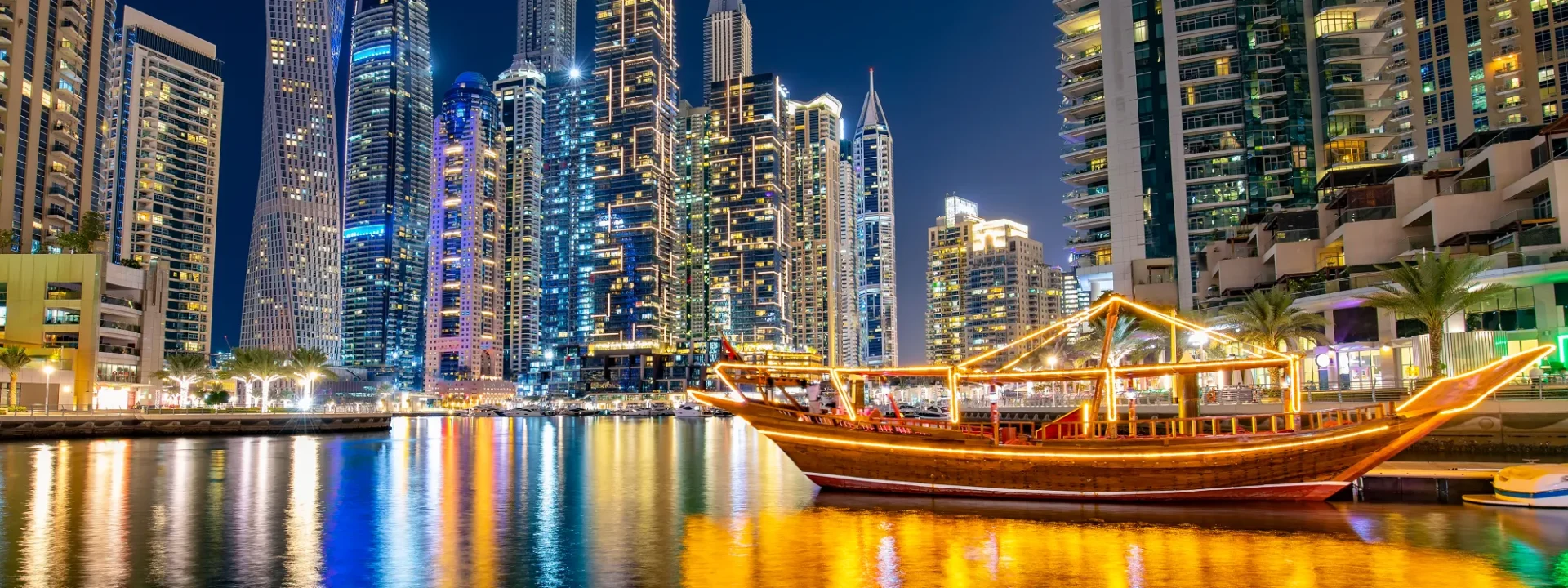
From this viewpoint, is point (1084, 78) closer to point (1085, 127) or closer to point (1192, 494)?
point (1085, 127)

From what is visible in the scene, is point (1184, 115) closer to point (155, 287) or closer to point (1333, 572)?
point (1333, 572)

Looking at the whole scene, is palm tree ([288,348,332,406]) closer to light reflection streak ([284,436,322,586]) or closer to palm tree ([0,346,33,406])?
palm tree ([0,346,33,406])

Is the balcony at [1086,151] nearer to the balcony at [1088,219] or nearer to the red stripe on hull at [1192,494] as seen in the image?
the balcony at [1088,219]

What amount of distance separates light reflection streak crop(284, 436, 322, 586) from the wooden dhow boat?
527 inches

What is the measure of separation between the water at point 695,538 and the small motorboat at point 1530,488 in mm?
627

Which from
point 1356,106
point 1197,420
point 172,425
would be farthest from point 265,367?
point 1356,106

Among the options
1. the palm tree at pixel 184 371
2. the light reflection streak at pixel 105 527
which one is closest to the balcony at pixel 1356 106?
the light reflection streak at pixel 105 527

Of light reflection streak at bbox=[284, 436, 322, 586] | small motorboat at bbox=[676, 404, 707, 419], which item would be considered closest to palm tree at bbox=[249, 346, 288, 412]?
light reflection streak at bbox=[284, 436, 322, 586]

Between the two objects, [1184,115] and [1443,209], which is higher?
[1184,115]

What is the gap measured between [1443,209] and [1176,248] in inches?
1279

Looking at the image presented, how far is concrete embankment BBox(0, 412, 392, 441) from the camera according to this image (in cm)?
6494

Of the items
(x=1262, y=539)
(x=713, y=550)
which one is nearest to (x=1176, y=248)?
(x=1262, y=539)

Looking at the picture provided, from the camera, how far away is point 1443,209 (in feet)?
165

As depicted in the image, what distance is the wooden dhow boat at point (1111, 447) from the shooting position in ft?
81.5
